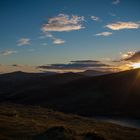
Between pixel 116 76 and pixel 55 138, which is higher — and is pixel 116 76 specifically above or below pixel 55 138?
above

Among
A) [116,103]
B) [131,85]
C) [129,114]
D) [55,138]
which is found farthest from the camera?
[131,85]

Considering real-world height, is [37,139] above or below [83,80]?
below

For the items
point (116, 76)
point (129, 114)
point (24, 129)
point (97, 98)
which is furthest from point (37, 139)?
point (116, 76)

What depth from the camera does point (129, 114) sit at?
112875 mm

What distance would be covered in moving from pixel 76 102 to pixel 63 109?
9667 mm

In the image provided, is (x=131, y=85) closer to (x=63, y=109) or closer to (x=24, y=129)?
(x=63, y=109)

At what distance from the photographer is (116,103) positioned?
422ft

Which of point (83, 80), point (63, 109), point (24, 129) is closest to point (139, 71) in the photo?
point (83, 80)

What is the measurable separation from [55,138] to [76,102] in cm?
10707

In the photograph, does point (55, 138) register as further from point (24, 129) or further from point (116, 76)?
point (116, 76)

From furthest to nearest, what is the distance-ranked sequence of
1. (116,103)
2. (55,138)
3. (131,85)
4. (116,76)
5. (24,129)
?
(116,76) → (131,85) → (116,103) → (24,129) → (55,138)

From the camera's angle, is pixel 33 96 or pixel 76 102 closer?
pixel 76 102

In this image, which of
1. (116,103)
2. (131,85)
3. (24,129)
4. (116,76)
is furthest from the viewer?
(116,76)

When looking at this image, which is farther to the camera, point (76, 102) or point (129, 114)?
point (76, 102)
